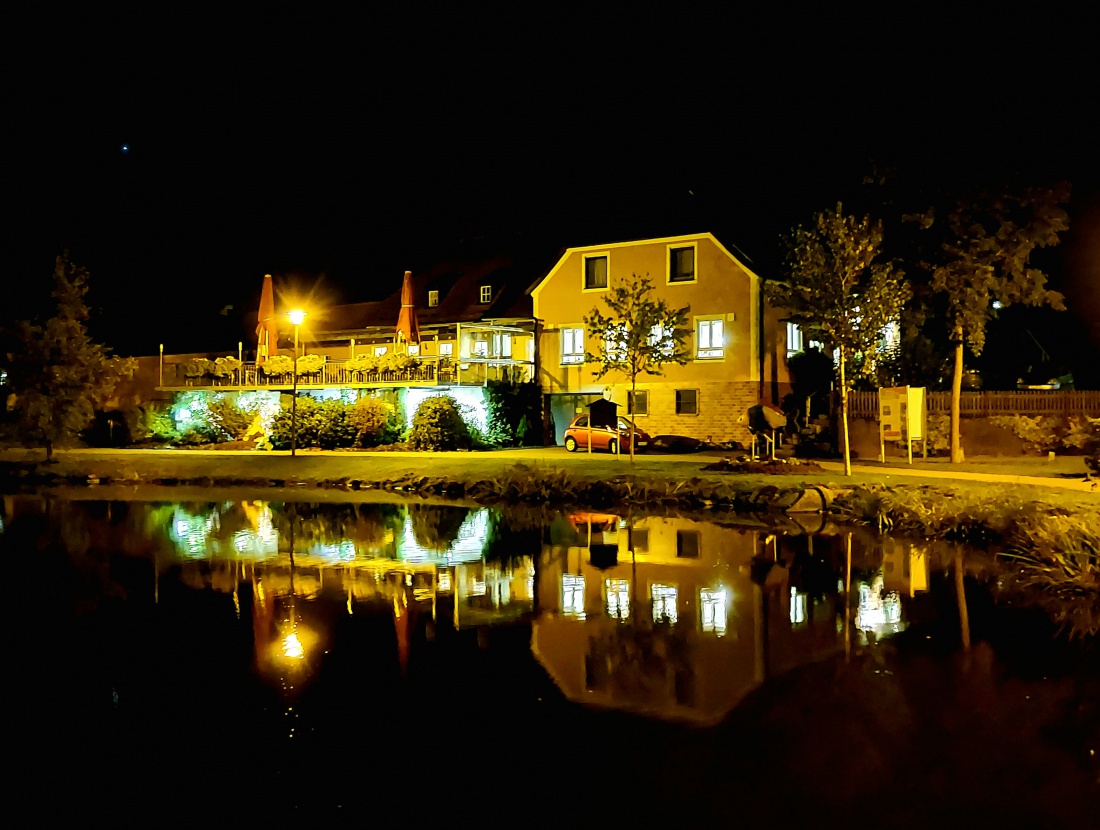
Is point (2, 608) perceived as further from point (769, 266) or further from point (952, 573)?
point (769, 266)

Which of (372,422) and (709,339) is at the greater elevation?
(709,339)

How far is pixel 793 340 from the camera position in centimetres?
4169

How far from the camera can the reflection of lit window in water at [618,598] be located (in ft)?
38.9

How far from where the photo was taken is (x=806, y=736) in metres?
7.39

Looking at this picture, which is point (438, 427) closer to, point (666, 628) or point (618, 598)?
point (618, 598)

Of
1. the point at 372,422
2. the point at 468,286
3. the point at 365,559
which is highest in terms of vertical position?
the point at 468,286

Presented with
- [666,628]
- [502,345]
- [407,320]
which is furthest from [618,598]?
[502,345]

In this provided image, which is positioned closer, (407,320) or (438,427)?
(438,427)

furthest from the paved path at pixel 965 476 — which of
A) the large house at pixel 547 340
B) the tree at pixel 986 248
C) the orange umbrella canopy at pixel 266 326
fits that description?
the orange umbrella canopy at pixel 266 326

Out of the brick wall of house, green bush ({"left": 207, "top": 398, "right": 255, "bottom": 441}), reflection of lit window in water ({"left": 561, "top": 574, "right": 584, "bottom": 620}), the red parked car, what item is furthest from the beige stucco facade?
reflection of lit window in water ({"left": 561, "top": 574, "right": 584, "bottom": 620})

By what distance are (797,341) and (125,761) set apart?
124ft

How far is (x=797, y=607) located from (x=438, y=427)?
28.6m

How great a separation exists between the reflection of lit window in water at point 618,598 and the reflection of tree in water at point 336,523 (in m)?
5.82

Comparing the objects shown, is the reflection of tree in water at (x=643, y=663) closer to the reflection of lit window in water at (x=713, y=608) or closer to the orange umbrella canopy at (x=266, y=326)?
the reflection of lit window in water at (x=713, y=608)
